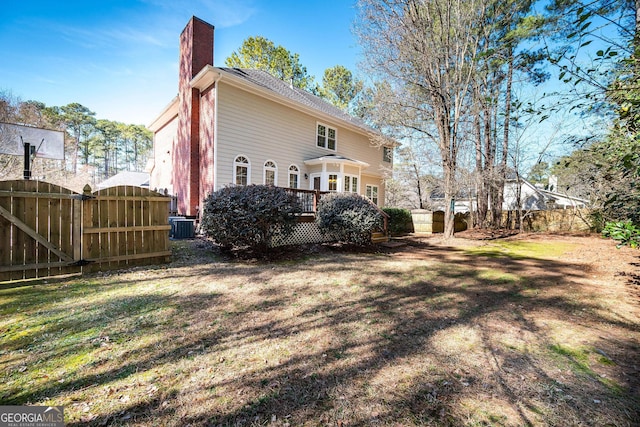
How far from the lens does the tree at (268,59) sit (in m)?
22.7

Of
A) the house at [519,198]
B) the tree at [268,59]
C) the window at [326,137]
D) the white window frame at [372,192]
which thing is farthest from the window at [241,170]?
the tree at [268,59]

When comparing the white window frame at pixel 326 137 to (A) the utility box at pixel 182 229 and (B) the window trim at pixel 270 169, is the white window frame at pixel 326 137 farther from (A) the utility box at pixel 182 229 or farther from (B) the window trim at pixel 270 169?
(A) the utility box at pixel 182 229

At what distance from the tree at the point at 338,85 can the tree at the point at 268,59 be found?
7.62 feet

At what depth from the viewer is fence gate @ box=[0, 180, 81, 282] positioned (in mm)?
4199

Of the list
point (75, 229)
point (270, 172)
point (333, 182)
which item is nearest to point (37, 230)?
A: point (75, 229)

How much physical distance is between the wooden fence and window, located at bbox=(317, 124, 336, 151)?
1018 cm

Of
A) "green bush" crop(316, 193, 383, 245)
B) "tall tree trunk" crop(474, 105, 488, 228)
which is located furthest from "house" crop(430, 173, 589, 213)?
"green bush" crop(316, 193, 383, 245)

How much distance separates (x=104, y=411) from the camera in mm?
1797

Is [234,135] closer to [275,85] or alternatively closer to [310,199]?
[310,199]

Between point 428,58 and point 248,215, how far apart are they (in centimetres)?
969

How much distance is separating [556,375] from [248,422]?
261 centimetres

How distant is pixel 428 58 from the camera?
414 inches

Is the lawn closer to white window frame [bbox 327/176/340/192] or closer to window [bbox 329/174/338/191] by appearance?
white window frame [bbox 327/176/340/192]

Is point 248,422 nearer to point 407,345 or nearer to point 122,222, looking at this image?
point 407,345
